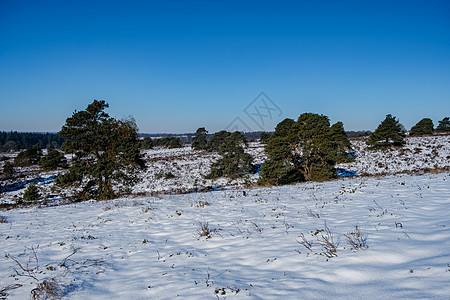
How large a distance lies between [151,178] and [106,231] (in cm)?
2558

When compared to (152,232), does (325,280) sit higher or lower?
higher

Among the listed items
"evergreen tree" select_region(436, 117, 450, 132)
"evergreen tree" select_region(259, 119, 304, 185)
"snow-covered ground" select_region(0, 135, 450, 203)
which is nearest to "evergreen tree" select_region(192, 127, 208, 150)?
"snow-covered ground" select_region(0, 135, 450, 203)

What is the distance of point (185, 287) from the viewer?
3.88m

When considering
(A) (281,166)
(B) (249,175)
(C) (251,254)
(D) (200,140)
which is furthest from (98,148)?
(D) (200,140)

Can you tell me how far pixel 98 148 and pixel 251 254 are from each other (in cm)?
1739

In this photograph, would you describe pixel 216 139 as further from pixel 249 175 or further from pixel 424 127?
pixel 424 127

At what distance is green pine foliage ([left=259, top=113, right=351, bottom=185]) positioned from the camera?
2005cm

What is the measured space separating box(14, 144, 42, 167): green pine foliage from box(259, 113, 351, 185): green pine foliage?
57143 millimetres

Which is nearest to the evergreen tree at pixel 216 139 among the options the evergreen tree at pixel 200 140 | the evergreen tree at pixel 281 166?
the evergreen tree at pixel 200 140

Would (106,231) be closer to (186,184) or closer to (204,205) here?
(204,205)

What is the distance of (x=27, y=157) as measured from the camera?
5169 cm

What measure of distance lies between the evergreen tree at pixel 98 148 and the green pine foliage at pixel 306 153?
1177 centimetres

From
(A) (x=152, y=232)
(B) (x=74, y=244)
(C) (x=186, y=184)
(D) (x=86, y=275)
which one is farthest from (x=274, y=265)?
(C) (x=186, y=184)

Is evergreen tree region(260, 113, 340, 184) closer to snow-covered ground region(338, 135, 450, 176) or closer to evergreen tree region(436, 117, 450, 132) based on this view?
snow-covered ground region(338, 135, 450, 176)
